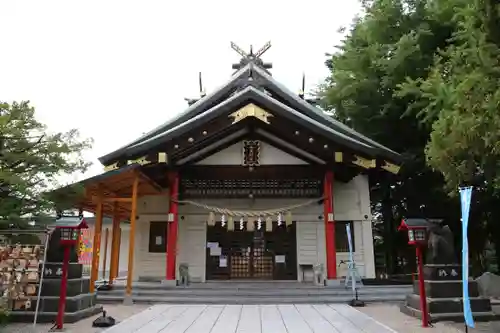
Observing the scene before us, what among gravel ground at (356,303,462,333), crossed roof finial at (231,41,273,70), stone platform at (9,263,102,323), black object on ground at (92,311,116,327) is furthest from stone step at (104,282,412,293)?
crossed roof finial at (231,41,273,70)

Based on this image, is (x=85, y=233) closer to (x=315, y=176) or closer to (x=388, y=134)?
(x=315, y=176)

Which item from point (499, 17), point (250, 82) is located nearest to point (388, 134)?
point (250, 82)

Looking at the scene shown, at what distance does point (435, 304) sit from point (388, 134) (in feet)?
30.7

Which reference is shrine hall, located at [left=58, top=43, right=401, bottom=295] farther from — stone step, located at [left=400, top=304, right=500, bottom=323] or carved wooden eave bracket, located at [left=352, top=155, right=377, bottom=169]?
stone step, located at [left=400, top=304, right=500, bottom=323]

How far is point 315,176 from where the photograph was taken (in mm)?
13164

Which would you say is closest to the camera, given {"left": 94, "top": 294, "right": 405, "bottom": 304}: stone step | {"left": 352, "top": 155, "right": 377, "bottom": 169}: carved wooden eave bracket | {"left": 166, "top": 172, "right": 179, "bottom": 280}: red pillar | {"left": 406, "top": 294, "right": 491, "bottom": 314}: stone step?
{"left": 406, "top": 294, "right": 491, "bottom": 314}: stone step

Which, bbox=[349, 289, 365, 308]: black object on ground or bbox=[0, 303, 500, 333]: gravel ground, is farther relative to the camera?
bbox=[349, 289, 365, 308]: black object on ground

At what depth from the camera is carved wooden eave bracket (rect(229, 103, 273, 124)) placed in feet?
39.8

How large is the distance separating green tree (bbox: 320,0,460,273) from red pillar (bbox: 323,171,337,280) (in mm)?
2702

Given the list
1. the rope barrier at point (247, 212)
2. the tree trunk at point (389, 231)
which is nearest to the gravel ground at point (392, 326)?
the rope barrier at point (247, 212)

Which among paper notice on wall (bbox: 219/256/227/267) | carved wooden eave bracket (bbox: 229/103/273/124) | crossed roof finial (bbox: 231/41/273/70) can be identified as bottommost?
paper notice on wall (bbox: 219/256/227/267)

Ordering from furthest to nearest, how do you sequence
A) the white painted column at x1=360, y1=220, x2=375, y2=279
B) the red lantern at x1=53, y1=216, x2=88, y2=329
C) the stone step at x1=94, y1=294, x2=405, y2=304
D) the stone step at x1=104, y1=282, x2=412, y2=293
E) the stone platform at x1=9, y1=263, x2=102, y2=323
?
1. the white painted column at x1=360, y1=220, x2=375, y2=279
2. the stone step at x1=104, y1=282, x2=412, y2=293
3. the stone step at x1=94, y1=294, x2=405, y2=304
4. the stone platform at x1=9, y1=263, x2=102, y2=323
5. the red lantern at x1=53, y1=216, x2=88, y2=329

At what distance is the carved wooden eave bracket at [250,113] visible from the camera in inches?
477

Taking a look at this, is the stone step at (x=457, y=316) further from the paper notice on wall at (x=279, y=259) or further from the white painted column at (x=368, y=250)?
the paper notice on wall at (x=279, y=259)
